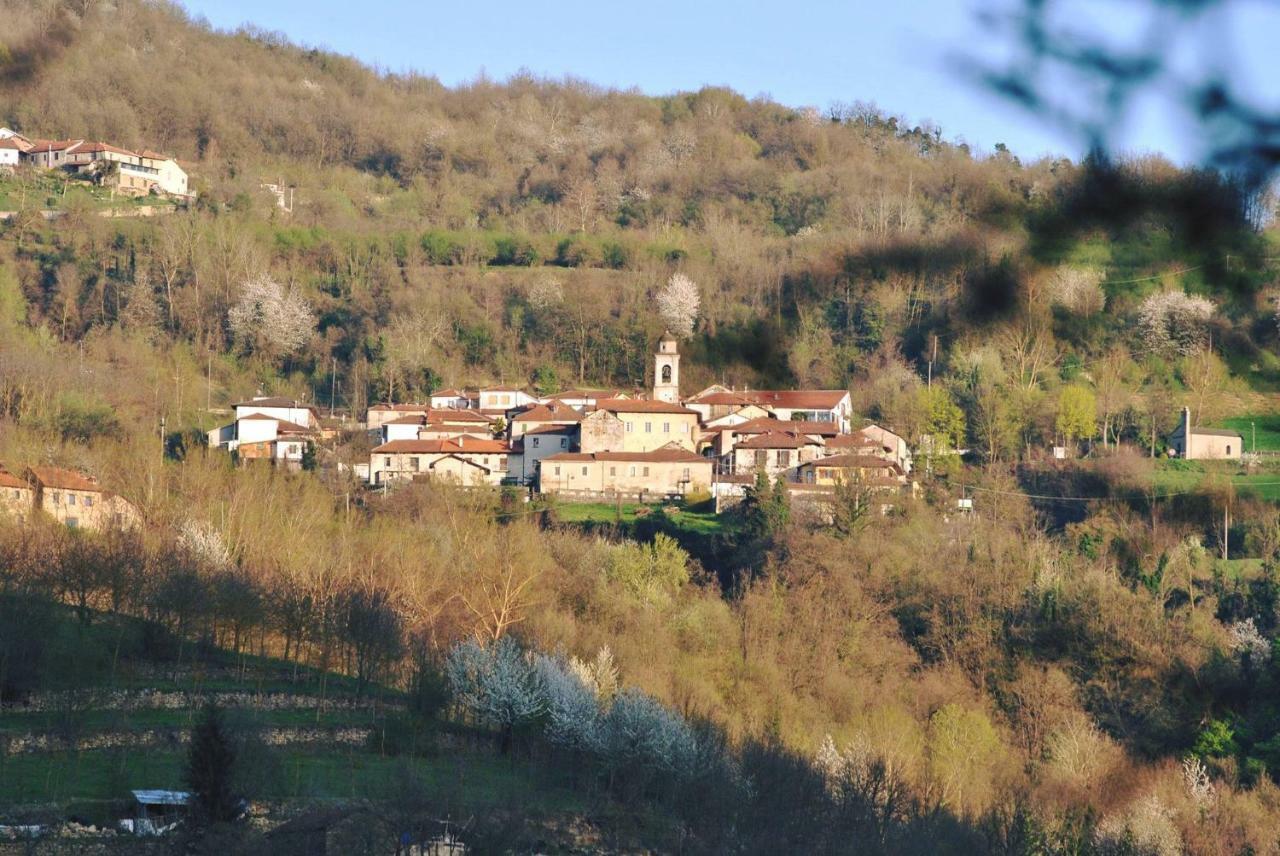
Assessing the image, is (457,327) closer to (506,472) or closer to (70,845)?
(506,472)

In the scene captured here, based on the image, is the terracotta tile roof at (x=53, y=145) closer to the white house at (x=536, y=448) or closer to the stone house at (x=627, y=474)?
the white house at (x=536, y=448)

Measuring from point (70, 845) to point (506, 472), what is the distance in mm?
33705

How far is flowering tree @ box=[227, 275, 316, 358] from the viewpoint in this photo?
215ft

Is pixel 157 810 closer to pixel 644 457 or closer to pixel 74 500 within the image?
pixel 74 500

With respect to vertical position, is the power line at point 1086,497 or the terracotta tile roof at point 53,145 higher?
the terracotta tile roof at point 53,145

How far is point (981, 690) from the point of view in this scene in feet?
123

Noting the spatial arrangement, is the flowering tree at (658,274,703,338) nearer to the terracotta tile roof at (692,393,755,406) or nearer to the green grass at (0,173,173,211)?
the terracotta tile roof at (692,393,755,406)

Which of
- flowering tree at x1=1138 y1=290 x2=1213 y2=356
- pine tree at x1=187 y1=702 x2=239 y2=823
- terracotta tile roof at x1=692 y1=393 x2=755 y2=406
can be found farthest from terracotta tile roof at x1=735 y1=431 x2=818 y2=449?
flowering tree at x1=1138 y1=290 x2=1213 y2=356

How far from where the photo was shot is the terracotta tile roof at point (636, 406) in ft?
159

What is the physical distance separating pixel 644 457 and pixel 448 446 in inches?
248

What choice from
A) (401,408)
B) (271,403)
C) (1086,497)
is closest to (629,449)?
(401,408)

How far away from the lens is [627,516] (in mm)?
46031

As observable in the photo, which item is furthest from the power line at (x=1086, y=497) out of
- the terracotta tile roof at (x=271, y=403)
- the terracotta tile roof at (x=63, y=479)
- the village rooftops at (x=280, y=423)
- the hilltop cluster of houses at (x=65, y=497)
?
the terracotta tile roof at (x=271, y=403)

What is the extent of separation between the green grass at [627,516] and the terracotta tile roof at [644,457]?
1788 millimetres
